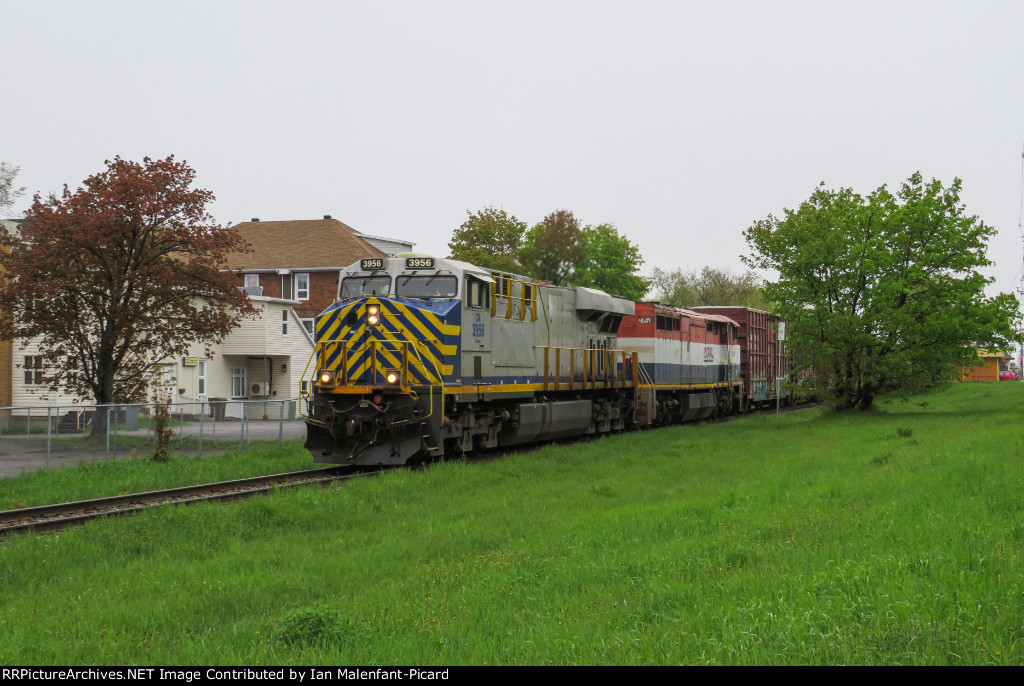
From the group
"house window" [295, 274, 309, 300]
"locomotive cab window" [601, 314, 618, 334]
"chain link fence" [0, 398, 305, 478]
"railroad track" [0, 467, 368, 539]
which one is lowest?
"railroad track" [0, 467, 368, 539]

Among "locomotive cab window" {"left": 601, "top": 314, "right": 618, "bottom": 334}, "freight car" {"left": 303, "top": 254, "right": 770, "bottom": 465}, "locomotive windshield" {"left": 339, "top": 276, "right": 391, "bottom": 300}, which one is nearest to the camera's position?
"freight car" {"left": 303, "top": 254, "right": 770, "bottom": 465}

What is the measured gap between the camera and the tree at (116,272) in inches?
809

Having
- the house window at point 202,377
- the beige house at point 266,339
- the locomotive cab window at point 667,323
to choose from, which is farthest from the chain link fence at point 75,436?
the house window at point 202,377

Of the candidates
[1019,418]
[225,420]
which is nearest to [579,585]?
[225,420]

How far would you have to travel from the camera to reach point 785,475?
15.1 meters

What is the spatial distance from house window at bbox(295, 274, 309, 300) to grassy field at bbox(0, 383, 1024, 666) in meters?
35.6

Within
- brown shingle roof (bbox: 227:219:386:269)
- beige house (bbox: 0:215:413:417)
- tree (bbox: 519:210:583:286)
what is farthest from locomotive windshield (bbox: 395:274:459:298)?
tree (bbox: 519:210:583:286)

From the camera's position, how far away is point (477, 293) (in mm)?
17828

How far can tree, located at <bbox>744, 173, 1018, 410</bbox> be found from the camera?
30.0 m

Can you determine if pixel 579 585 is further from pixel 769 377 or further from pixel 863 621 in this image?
pixel 769 377

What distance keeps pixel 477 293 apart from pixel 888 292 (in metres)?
18.2

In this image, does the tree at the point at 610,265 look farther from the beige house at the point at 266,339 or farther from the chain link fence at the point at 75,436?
the chain link fence at the point at 75,436

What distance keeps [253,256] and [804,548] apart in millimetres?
46374

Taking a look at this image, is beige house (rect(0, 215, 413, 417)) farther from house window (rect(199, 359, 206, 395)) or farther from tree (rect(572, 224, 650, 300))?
tree (rect(572, 224, 650, 300))
